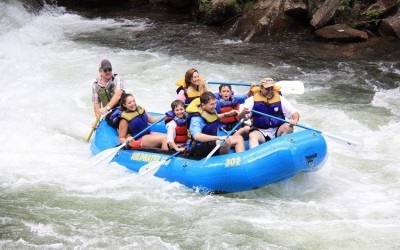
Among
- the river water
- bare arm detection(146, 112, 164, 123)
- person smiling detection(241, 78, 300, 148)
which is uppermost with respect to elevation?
person smiling detection(241, 78, 300, 148)

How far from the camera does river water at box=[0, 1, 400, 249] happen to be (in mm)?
4719

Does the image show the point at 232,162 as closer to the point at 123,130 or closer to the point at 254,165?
the point at 254,165

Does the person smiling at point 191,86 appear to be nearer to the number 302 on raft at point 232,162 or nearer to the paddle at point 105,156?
the paddle at point 105,156

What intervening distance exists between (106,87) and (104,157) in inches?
44.7

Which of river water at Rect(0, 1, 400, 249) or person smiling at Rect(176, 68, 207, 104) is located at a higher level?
person smiling at Rect(176, 68, 207, 104)

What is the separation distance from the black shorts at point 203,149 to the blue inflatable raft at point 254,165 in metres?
0.09

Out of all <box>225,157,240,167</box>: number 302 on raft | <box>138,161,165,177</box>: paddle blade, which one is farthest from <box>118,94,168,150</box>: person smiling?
<box>225,157,240,167</box>: number 302 on raft

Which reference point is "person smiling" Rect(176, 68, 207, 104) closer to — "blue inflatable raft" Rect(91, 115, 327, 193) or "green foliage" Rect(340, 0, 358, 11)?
"blue inflatable raft" Rect(91, 115, 327, 193)


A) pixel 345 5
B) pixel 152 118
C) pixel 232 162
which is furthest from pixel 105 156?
pixel 345 5

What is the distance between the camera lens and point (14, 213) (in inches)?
198

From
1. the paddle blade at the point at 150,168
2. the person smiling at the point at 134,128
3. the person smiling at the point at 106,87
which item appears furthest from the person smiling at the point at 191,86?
the paddle blade at the point at 150,168

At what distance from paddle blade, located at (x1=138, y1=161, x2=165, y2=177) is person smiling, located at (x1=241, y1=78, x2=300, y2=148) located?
1007mm

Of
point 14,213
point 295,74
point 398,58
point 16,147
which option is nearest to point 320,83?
point 295,74

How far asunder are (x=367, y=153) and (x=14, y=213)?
3.97m
